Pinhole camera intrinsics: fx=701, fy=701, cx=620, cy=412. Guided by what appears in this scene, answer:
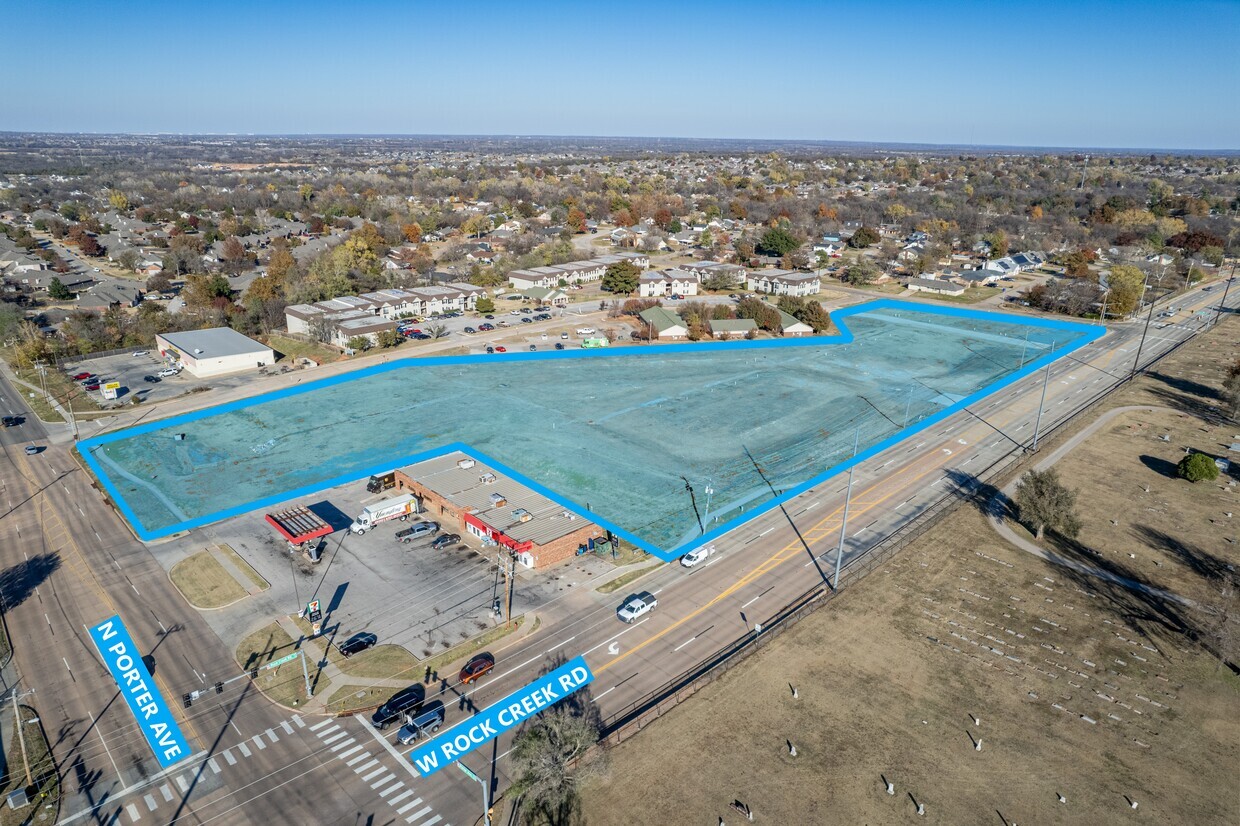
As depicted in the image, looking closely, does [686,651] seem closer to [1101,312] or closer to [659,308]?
[659,308]

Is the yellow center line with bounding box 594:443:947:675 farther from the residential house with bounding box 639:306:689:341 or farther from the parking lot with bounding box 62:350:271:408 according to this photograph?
the parking lot with bounding box 62:350:271:408

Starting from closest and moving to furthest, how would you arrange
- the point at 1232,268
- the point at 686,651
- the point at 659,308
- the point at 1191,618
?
the point at 686,651 → the point at 1191,618 → the point at 659,308 → the point at 1232,268

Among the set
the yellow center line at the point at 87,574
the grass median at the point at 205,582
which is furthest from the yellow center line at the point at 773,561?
the grass median at the point at 205,582

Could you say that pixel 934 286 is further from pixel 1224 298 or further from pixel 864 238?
pixel 1224 298

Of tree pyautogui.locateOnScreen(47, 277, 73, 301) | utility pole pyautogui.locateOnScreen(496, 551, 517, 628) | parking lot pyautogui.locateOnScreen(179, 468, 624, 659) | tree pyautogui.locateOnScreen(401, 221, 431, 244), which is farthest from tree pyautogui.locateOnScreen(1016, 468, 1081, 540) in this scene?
tree pyautogui.locateOnScreen(401, 221, 431, 244)

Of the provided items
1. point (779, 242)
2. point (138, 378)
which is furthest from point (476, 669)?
point (779, 242)

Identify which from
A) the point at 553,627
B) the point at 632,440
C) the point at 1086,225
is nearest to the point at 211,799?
the point at 553,627
